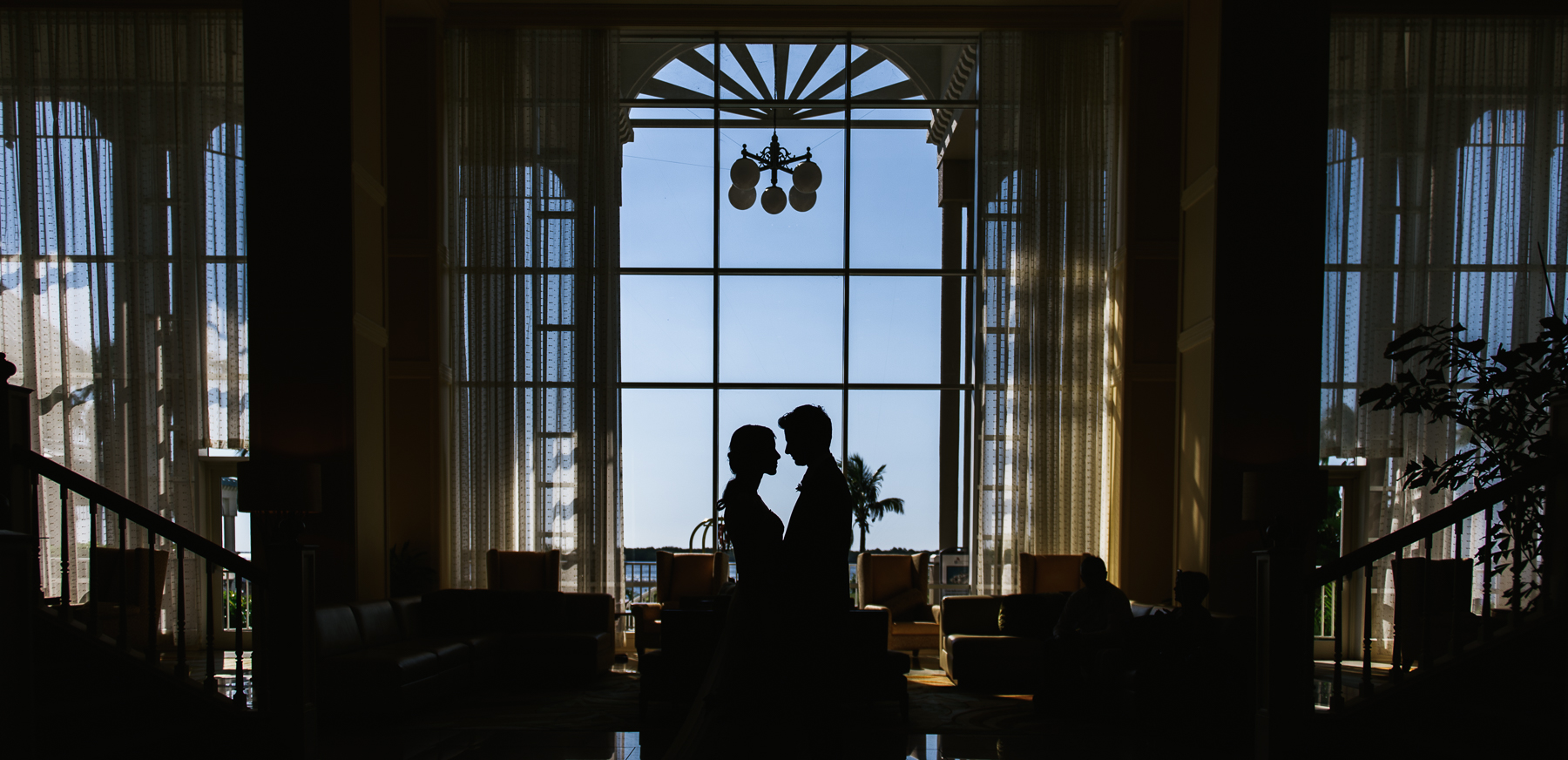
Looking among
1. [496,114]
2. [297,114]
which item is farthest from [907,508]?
[297,114]

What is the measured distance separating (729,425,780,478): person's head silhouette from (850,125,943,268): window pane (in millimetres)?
7754

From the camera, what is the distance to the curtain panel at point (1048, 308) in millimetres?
9312

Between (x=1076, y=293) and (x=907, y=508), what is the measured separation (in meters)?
2.81

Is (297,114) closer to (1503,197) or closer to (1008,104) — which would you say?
(1008,104)

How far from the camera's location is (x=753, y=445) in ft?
8.86

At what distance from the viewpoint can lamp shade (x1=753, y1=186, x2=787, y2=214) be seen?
31.6 ft

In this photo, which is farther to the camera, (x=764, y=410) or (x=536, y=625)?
(x=764, y=410)

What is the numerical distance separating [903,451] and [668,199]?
3.55 meters

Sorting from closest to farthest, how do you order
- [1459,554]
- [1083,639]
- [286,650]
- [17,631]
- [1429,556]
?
[17,631] < [1429,556] < [1459,554] < [286,650] < [1083,639]

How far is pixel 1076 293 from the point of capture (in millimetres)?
A: 9398

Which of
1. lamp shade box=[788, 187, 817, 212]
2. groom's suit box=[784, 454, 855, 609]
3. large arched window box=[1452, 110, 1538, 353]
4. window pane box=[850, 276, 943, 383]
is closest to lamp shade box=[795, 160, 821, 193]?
lamp shade box=[788, 187, 817, 212]

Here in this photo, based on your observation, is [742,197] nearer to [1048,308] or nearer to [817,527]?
[1048,308]

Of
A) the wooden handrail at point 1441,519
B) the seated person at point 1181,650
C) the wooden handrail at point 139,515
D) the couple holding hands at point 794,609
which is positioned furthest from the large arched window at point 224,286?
the wooden handrail at point 1441,519

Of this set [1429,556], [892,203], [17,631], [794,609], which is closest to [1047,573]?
[892,203]
